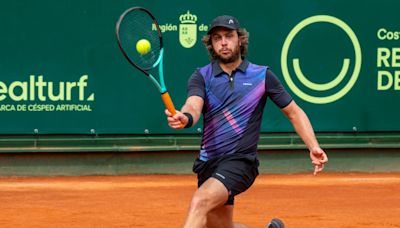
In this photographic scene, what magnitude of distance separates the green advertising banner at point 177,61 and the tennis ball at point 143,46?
6.37m


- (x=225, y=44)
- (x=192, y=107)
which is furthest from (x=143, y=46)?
(x=225, y=44)

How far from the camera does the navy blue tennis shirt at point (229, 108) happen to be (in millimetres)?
6559

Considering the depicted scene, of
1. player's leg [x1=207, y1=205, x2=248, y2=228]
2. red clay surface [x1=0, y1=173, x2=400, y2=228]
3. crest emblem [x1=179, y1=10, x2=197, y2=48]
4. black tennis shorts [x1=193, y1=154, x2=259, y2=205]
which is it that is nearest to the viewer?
black tennis shorts [x1=193, y1=154, x2=259, y2=205]

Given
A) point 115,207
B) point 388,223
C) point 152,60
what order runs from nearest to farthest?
point 152,60 → point 388,223 → point 115,207

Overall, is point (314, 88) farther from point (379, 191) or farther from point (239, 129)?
point (239, 129)

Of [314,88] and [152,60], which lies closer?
[152,60]

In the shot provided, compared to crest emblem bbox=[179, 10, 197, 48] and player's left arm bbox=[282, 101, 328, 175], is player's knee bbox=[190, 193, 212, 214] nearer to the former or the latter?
player's left arm bbox=[282, 101, 328, 175]

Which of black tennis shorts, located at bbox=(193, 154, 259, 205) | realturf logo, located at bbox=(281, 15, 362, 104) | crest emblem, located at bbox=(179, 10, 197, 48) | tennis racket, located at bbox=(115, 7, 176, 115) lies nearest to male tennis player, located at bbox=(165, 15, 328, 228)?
black tennis shorts, located at bbox=(193, 154, 259, 205)

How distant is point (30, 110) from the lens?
1263cm

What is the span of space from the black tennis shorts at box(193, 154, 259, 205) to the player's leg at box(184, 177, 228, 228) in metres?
0.07

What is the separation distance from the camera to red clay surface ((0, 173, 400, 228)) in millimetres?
9359

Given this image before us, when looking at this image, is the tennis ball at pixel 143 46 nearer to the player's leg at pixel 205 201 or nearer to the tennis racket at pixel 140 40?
the tennis racket at pixel 140 40

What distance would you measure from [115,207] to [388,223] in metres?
2.73

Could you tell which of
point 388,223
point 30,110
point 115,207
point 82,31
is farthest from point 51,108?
point 388,223
